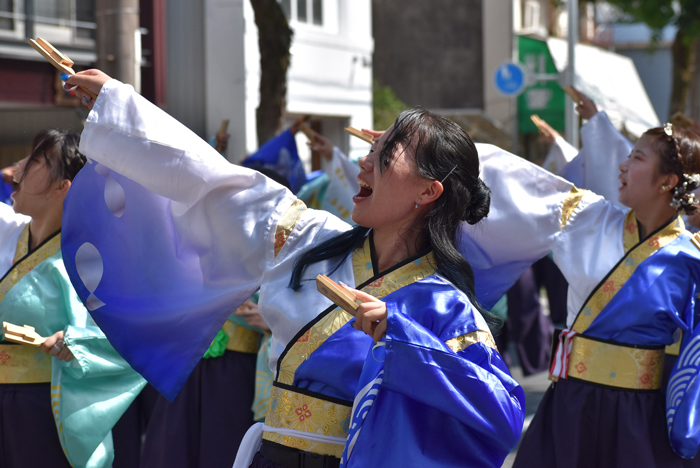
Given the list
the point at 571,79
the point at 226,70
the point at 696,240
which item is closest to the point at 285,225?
the point at 696,240

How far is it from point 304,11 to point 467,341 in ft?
27.6

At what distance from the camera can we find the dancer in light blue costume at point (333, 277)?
5.38 feet

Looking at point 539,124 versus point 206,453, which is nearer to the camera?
point 206,453

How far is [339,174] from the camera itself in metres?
4.33

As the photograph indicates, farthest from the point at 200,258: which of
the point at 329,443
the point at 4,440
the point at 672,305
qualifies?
the point at 672,305

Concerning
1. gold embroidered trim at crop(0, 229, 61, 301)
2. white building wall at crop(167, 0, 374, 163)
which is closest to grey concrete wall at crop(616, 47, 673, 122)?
white building wall at crop(167, 0, 374, 163)

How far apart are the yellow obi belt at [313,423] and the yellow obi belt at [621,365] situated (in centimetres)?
141

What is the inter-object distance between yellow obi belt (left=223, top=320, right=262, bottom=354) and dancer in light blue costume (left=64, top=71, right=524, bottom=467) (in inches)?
47.0

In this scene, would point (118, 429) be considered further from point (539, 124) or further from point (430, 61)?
point (430, 61)

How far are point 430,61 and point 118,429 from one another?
14.6 m

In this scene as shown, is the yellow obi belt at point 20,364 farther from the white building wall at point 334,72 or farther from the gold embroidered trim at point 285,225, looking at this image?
the white building wall at point 334,72

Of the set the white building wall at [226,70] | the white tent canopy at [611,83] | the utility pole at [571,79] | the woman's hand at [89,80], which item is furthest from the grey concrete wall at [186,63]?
the white tent canopy at [611,83]

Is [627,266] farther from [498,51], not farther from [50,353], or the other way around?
[498,51]

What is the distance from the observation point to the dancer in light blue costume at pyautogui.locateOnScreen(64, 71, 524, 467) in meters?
1.64
